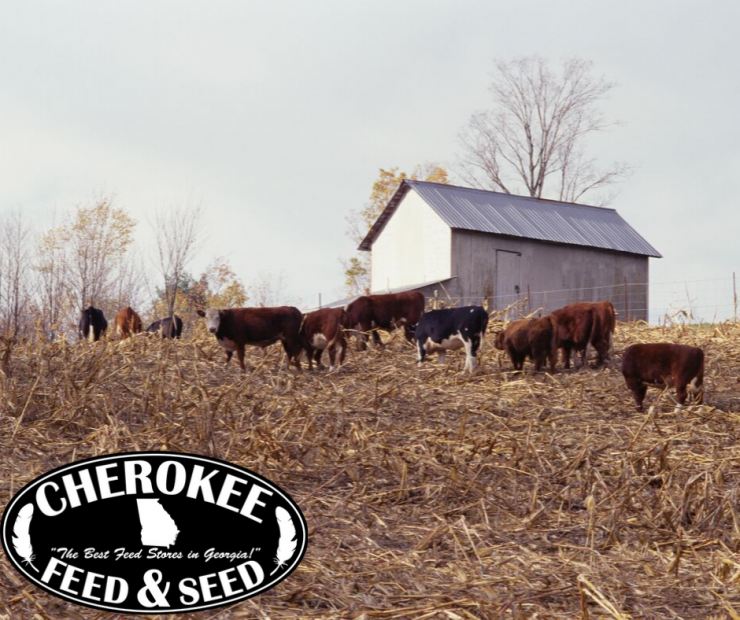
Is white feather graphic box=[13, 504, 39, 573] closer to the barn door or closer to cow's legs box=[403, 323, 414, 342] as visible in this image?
cow's legs box=[403, 323, 414, 342]

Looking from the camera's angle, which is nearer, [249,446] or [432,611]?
[432,611]

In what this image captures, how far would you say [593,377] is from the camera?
11750 mm

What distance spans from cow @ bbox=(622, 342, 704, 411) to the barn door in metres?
20.6

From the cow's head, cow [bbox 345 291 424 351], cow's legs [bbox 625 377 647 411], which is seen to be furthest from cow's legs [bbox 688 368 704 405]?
the cow's head

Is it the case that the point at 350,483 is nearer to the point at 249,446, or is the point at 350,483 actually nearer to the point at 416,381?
the point at 249,446

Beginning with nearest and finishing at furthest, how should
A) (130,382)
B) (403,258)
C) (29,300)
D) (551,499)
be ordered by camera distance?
1. (551,499)
2. (130,382)
3. (29,300)
4. (403,258)

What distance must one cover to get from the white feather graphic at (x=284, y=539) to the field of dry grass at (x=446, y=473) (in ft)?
0.78

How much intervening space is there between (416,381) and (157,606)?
727 centimetres

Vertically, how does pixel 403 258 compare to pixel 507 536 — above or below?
above

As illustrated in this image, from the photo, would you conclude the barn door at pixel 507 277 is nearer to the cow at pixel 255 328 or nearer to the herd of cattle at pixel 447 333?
the herd of cattle at pixel 447 333

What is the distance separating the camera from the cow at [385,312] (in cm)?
1481

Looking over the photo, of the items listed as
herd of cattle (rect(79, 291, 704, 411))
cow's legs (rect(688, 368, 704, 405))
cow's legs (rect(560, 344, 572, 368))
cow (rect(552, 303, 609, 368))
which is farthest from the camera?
cow's legs (rect(560, 344, 572, 368))

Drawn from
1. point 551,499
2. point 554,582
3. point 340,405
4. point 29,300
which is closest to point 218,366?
point 340,405

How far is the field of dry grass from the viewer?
4.53m
